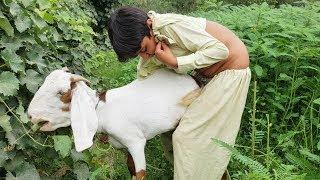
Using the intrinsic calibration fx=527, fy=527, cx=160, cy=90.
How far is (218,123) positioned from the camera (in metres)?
3.14

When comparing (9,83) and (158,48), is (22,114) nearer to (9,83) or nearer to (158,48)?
(9,83)

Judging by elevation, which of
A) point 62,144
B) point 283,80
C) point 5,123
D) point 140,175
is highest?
point 5,123

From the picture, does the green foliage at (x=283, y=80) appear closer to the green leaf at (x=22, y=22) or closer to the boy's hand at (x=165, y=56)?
the boy's hand at (x=165, y=56)

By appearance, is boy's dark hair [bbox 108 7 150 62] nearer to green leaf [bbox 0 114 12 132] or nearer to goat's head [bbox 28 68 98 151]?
goat's head [bbox 28 68 98 151]

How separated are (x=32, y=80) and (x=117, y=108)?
0.52 meters

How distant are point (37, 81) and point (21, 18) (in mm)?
376

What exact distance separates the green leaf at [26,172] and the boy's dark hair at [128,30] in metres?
0.84

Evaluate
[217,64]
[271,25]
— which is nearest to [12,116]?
[217,64]

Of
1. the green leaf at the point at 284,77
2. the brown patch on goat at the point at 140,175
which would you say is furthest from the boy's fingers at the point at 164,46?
the green leaf at the point at 284,77

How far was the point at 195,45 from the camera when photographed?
2.93 meters

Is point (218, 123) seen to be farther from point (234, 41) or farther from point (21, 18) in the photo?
point (21, 18)

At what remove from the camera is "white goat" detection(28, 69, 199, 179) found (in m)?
2.91

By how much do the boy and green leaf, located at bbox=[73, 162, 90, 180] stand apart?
1.93ft

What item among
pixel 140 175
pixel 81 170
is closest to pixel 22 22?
pixel 81 170
